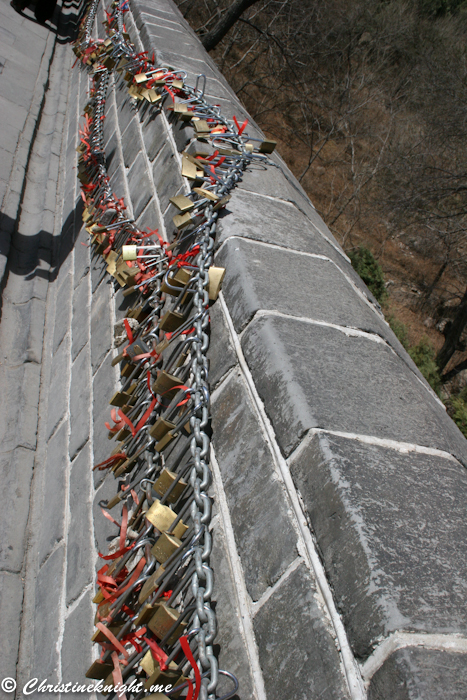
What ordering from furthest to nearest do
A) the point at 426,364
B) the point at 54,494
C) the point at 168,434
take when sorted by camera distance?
1. the point at 426,364
2. the point at 54,494
3. the point at 168,434

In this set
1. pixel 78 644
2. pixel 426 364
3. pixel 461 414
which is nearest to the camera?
pixel 78 644

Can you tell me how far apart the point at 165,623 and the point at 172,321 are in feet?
2.49

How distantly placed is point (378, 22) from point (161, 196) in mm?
16920

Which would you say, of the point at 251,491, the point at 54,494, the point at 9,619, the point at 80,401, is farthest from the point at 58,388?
the point at 251,491

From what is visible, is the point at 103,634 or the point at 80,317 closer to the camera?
the point at 103,634

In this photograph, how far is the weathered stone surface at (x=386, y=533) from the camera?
1.93 feet

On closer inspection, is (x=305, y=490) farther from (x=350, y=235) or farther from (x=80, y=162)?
(x=350, y=235)

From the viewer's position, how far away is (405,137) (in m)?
13.9

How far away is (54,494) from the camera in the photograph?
1730mm

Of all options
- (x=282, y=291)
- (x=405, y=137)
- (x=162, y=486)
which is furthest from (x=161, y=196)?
(x=405, y=137)

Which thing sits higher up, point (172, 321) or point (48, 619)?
point (172, 321)

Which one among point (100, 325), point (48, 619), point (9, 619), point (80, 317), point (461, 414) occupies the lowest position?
point (461, 414)

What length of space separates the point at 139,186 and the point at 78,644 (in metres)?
1.79

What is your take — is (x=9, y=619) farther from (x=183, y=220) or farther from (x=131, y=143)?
(x=131, y=143)
